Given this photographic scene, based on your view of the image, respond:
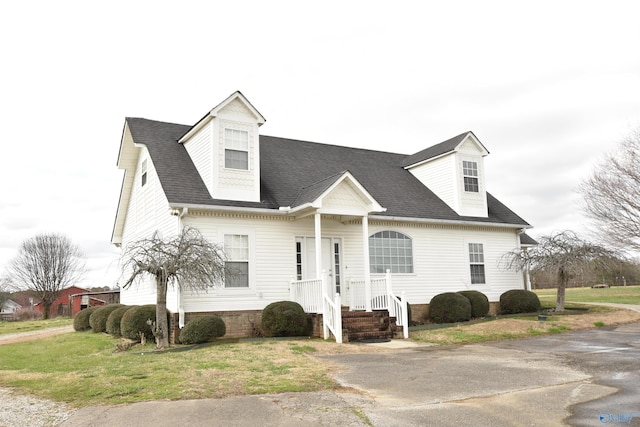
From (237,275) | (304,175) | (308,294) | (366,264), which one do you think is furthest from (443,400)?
(304,175)

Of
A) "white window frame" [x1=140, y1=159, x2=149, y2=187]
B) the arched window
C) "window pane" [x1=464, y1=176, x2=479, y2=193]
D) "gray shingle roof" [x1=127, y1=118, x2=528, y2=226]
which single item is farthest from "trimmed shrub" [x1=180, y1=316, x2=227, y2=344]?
"window pane" [x1=464, y1=176, x2=479, y2=193]

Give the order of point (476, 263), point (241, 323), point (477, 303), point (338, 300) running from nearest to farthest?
point (338, 300) < point (241, 323) < point (477, 303) < point (476, 263)

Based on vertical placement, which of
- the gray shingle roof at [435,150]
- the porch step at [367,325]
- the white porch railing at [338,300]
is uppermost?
the gray shingle roof at [435,150]

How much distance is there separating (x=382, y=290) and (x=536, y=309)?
24.3 feet

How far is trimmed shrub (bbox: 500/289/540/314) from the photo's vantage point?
20500mm

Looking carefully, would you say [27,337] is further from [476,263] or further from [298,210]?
[476,263]

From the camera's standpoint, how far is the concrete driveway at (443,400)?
647cm

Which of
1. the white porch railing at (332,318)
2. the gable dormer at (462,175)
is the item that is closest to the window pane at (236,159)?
the white porch railing at (332,318)

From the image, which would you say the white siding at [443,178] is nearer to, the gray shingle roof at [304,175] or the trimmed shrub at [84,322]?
the gray shingle roof at [304,175]

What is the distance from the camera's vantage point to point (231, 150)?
1683 cm

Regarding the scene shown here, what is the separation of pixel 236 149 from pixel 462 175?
977cm

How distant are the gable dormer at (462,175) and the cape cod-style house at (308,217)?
0.16 ft

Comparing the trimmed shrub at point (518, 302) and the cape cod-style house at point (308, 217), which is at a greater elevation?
the cape cod-style house at point (308, 217)

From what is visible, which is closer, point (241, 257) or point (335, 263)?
point (241, 257)
